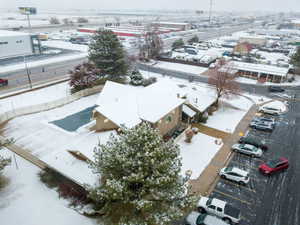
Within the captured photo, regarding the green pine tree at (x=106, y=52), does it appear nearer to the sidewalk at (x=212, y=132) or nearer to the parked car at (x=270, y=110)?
the sidewalk at (x=212, y=132)

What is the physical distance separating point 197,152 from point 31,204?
49.8 feet

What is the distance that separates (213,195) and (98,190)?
9653mm

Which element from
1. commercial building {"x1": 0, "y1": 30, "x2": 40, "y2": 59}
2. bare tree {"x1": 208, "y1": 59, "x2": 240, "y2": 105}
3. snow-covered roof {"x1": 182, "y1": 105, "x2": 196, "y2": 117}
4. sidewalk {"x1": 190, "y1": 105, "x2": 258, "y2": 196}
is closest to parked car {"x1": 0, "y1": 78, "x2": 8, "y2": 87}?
commercial building {"x1": 0, "y1": 30, "x2": 40, "y2": 59}

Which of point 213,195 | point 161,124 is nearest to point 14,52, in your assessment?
point 161,124

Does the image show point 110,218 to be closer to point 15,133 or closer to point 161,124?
point 161,124

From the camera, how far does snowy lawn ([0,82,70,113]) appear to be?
3174 cm

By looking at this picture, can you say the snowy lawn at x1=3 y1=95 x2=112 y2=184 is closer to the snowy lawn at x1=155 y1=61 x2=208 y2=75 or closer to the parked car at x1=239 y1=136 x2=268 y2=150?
the parked car at x1=239 y1=136 x2=268 y2=150


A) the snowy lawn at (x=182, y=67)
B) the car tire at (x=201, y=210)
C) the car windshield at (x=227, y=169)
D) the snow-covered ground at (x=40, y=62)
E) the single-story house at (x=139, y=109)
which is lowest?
the car tire at (x=201, y=210)

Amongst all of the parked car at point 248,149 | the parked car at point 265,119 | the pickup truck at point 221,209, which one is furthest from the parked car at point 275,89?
the pickup truck at point 221,209

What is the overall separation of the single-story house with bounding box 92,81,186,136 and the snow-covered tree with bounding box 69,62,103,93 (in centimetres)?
1058

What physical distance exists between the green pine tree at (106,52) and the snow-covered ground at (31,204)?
24.2 metres

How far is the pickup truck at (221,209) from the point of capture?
48.3ft

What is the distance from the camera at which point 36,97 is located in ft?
115

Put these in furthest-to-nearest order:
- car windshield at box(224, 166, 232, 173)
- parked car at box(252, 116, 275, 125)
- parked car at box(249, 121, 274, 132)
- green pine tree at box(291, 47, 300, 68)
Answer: green pine tree at box(291, 47, 300, 68), parked car at box(252, 116, 275, 125), parked car at box(249, 121, 274, 132), car windshield at box(224, 166, 232, 173)
